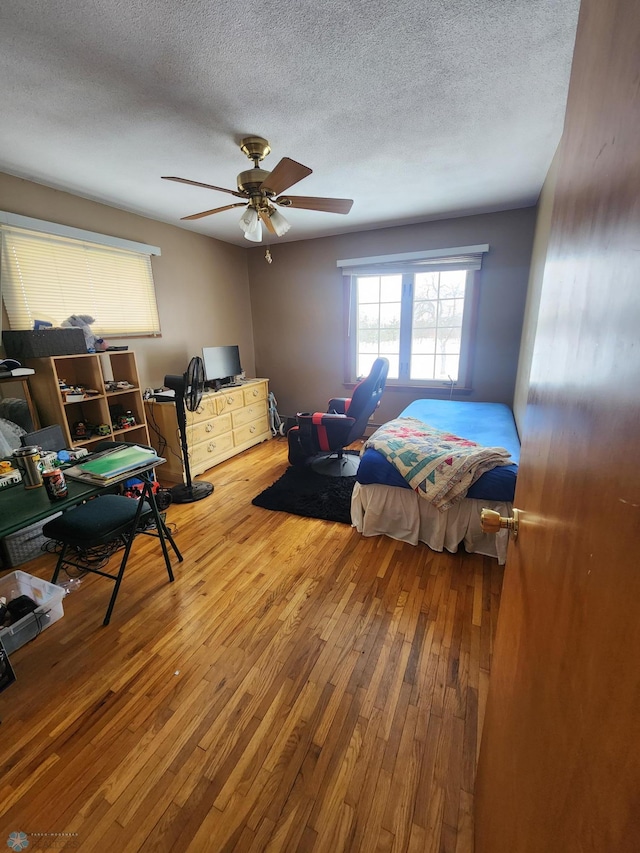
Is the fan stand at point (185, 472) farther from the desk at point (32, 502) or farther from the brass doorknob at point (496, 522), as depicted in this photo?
the brass doorknob at point (496, 522)

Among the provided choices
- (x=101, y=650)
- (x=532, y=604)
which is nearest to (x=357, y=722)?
(x=532, y=604)

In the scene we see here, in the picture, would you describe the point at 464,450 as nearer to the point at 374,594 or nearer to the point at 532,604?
the point at 374,594

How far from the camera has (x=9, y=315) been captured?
8.14ft

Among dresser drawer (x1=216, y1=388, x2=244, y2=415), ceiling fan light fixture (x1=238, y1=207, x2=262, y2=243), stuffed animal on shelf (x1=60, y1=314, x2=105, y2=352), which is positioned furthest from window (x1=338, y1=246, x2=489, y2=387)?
stuffed animal on shelf (x1=60, y1=314, x2=105, y2=352)

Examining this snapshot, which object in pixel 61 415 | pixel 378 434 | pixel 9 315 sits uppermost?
pixel 9 315

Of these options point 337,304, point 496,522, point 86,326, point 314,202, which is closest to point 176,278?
point 86,326

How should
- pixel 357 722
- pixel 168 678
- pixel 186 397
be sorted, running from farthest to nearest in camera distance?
pixel 186 397 < pixel 168 678 < pixel 357 722

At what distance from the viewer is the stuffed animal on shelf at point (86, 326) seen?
2699 mm

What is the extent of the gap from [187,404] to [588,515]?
3.04 m

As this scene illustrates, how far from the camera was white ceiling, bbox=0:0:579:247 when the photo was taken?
4.17 feet

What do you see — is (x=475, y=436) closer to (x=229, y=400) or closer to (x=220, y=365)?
(x=229, y=400)

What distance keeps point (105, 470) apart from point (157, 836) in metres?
1.32

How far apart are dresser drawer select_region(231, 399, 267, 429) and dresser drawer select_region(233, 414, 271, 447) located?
51 millimetres

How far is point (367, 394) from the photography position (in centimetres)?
305
